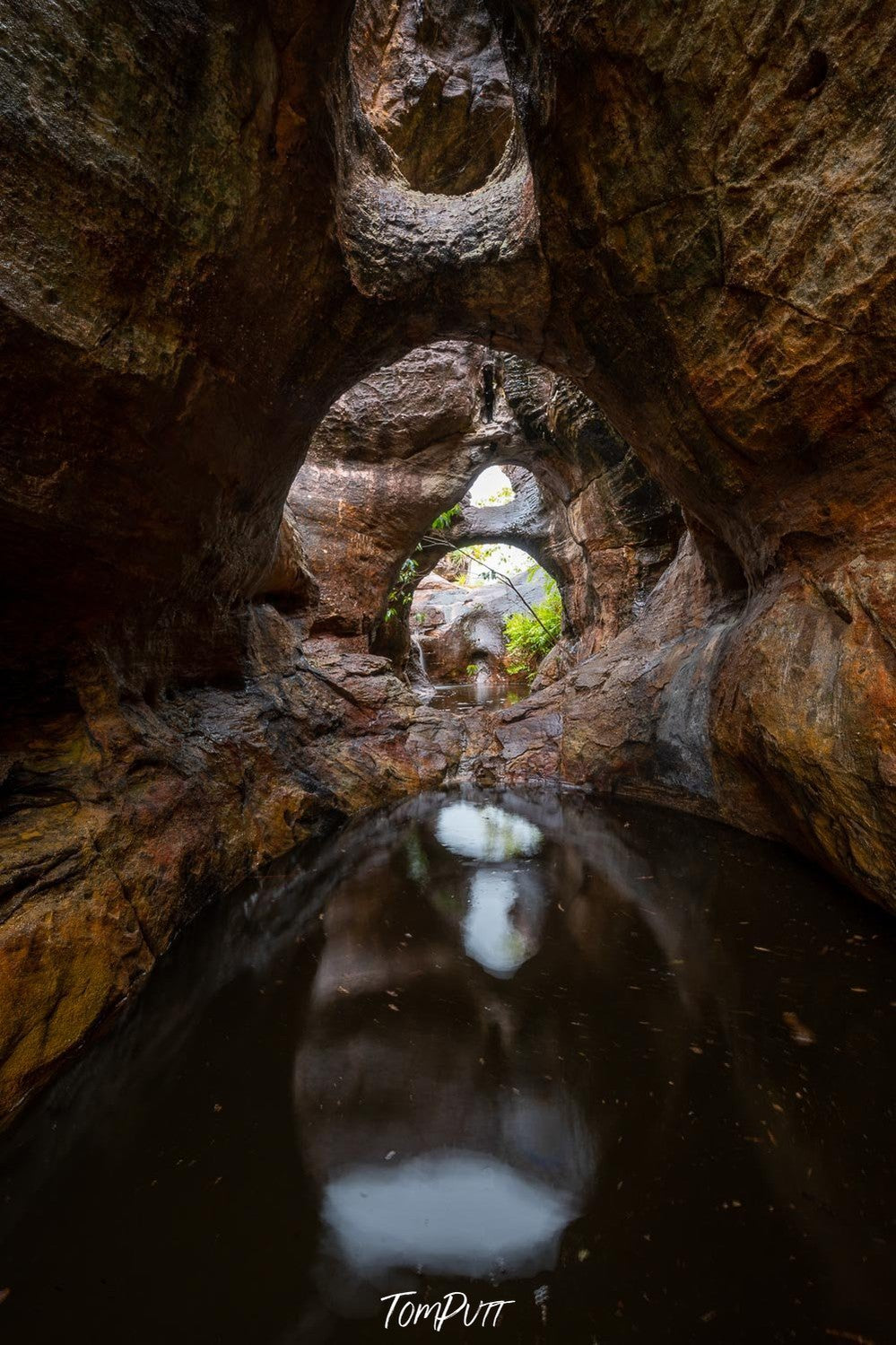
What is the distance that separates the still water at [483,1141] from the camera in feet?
3.55

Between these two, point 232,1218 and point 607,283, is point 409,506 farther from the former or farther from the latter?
point 232,1218

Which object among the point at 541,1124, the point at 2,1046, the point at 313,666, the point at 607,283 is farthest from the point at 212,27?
the point at 313,666

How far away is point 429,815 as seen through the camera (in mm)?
4973

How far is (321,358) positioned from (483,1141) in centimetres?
427

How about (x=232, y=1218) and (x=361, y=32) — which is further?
(x=361, y=32)

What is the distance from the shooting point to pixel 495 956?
2455 millimetres

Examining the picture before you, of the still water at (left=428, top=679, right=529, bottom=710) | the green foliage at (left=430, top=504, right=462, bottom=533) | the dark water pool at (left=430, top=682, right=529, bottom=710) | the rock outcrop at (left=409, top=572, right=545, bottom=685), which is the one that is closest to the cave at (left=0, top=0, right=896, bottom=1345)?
the still water at (left=428, top=679, right=529, bottom=710)

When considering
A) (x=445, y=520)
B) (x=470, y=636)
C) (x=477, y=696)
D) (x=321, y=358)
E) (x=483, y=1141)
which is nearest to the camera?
(x=483, y=1141)

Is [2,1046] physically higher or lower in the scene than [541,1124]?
higher

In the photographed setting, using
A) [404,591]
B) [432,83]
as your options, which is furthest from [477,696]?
[432,83]

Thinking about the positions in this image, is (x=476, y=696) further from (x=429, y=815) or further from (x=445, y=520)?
(x=429, y=815)

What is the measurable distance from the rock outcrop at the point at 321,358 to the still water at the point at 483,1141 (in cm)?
43

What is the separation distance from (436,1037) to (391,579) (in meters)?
7.82

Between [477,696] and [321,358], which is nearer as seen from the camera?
[321,358]
